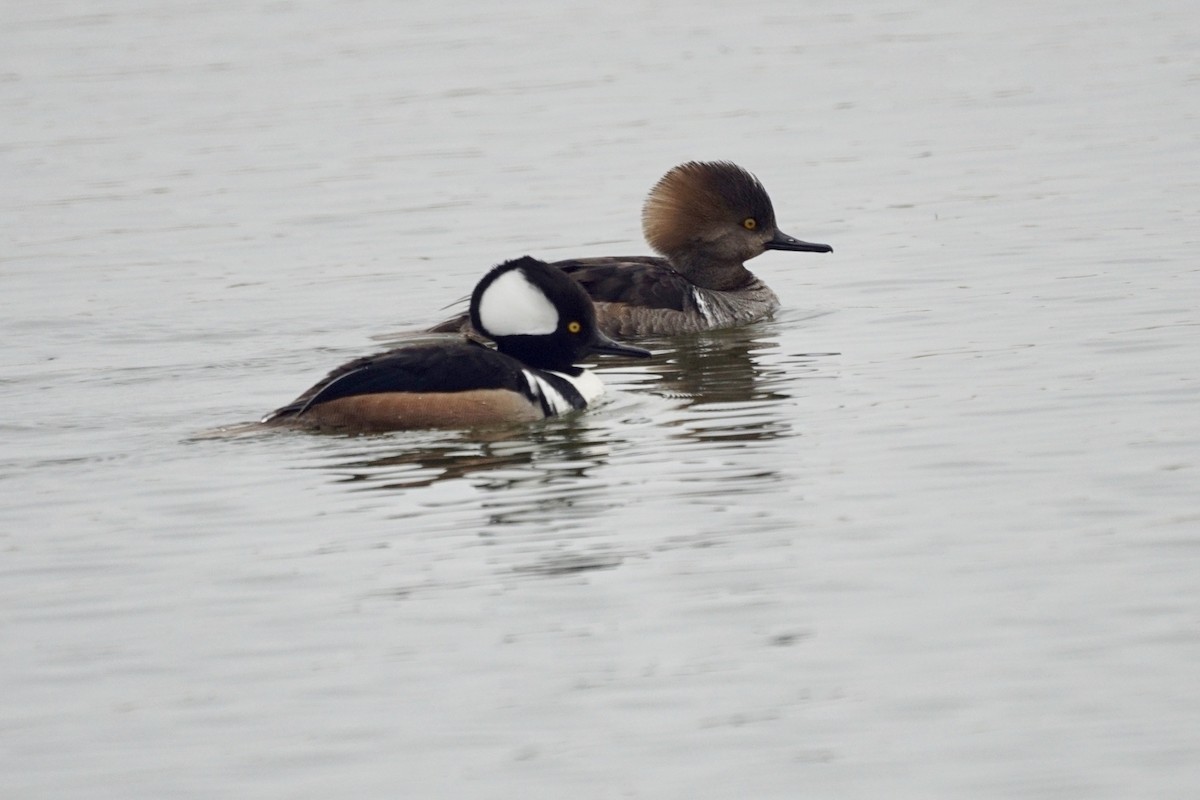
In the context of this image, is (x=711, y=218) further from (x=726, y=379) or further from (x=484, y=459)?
(x=484, y=459)

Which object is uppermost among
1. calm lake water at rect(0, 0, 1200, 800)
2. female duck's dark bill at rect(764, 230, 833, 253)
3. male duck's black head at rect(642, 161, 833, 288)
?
male duck's black head at rect(642, 161, 833, 288)

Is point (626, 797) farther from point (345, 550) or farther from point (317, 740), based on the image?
point (345, 550)

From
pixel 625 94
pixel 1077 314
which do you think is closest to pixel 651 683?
pixel 1077 314

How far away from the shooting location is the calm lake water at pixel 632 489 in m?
6.56

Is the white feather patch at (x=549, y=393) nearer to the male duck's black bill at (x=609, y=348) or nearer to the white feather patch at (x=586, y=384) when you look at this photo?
the white feather patch at (x=586, y=384)

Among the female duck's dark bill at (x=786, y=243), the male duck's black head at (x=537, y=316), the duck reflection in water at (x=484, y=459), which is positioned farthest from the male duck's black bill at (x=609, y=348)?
the female duck's dark bill at (x=786, y=243)

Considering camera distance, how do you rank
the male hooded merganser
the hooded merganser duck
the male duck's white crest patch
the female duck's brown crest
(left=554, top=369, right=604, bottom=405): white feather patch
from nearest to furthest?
the hooded merganser duck < the male duck's white crest patch < (left=554, top=369, right=604, bottom=405): white feather patch < the male hooded merganser < the female duck's brown crest

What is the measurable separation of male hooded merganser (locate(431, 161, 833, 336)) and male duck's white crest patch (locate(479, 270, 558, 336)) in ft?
10.2

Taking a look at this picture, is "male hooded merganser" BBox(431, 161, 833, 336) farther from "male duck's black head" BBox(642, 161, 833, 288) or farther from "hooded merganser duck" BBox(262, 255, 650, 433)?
"hooded merganser duck" BBox(262, 255, 650, 433)

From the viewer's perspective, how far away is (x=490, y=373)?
36.2 ft

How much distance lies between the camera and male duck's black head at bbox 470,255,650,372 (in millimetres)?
11461

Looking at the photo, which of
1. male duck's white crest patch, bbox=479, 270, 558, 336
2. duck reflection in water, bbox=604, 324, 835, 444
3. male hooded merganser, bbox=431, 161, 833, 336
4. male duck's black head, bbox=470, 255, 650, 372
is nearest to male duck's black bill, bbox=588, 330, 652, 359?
male duck's black head, bbox=470, 255, 650, 372

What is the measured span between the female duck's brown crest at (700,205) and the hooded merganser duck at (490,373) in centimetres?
380

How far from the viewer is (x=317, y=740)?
6633 mm
